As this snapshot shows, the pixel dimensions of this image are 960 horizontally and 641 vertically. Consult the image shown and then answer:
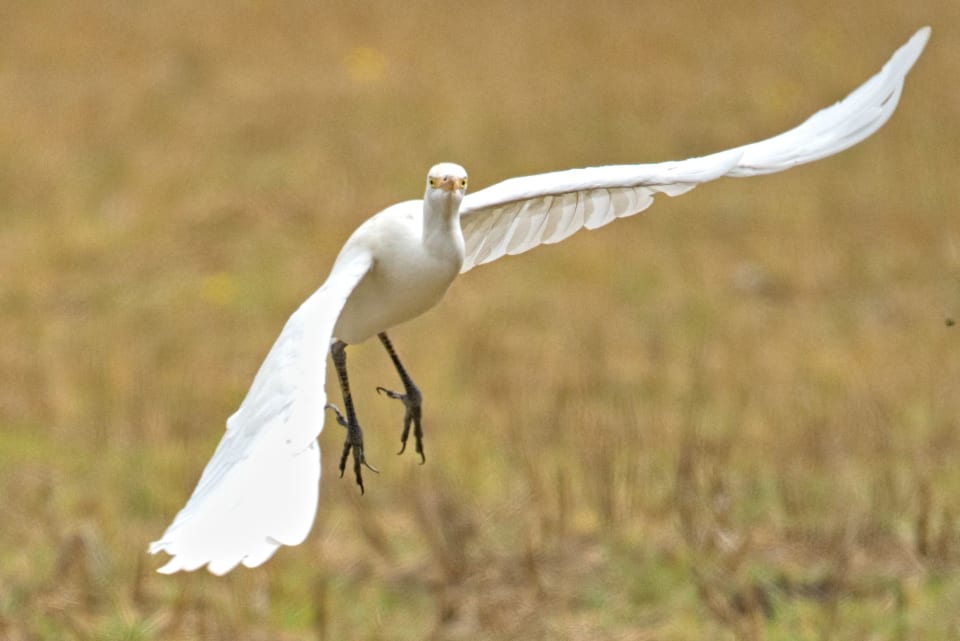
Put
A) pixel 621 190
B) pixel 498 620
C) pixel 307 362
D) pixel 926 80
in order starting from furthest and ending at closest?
pixel 926 80 → pixel 498 620 → pixel 621 190 → pixel 307 362

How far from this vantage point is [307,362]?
3326 mm

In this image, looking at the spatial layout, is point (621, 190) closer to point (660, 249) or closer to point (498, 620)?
point (498, 620)

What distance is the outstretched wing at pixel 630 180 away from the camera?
158 inches

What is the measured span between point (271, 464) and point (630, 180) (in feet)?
4.39

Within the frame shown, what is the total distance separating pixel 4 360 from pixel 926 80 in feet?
29.8

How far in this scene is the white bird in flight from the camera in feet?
9.52

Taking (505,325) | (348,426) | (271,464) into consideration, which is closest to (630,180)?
(348,426)

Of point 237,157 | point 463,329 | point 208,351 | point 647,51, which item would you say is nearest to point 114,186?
point 237,157

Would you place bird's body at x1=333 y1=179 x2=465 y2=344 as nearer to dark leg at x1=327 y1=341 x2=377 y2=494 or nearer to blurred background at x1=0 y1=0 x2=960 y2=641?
dark leg at x1=327 y1=341 x2=377 y2=494

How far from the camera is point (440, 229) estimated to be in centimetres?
358

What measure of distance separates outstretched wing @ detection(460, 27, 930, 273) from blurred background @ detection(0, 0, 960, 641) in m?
0.54

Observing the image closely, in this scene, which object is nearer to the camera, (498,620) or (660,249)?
(498,620)

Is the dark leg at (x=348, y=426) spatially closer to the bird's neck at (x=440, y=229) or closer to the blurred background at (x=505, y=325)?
the bird's neck at (x=440, y=229)

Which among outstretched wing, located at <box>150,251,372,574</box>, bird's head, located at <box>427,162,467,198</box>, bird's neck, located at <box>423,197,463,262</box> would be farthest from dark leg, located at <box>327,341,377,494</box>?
bird's head, located at <box>427,162,467,198</box>
